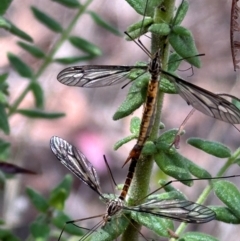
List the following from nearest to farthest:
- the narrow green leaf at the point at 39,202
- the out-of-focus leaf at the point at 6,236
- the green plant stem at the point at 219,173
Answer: the green plant stem at the point at 219,173 < the out-of-focus leaf at the point at 6,236 < the narrow green leaf at the point at 39,202

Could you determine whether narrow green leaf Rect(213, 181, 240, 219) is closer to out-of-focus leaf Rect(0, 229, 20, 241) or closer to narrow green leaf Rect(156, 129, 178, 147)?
narrow green leaf Rect(156, 129, 178, 147)

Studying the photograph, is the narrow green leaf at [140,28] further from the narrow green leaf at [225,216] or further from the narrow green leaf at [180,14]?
the narrow green leaf at [225,216]

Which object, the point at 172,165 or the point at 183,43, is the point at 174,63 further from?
the point at 172,165

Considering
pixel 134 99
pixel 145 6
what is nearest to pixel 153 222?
pixel 134 99

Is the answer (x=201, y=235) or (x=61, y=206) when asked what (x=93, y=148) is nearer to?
(x=61, y=206)

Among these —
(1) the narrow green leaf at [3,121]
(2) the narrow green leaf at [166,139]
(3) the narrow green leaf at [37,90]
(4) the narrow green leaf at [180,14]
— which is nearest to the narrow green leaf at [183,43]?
(4) the narrow green leaf at [180,14]

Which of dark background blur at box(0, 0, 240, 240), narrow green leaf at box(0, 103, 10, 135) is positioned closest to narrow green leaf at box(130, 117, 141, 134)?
narrow green leaf at box(0, 103, 10, 135)

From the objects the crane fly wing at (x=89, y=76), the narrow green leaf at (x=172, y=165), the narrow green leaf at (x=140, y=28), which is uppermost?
the narrow green leaf at (x=140, y=28)
